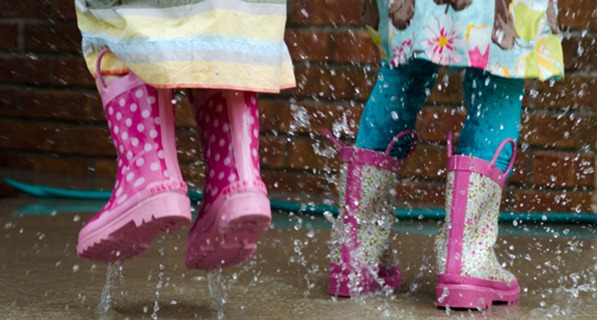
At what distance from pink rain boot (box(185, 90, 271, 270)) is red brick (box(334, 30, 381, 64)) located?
1449 mm

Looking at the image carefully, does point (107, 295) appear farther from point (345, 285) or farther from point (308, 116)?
point (308, 116)

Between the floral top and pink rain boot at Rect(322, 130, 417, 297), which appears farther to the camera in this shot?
pink rain boot at Rect(322, 130, 417, 297)

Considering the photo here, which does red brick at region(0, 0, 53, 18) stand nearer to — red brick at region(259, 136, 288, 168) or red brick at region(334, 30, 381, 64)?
red brick at region(259, 136, 288, 168)

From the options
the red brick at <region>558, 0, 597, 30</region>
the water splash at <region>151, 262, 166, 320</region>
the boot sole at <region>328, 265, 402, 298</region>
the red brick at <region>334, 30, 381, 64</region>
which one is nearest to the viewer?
the water splash at <region>151, 262, 166, 320</region>

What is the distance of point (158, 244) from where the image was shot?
2545 millimetres

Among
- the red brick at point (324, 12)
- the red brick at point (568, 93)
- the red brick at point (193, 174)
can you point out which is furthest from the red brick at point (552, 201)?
the red brick at point (193, 174)

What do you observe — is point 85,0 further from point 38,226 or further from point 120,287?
point 38,226

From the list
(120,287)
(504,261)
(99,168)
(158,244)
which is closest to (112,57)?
(120,287)

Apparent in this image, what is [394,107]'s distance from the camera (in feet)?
6.80

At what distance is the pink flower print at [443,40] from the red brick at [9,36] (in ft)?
6.39

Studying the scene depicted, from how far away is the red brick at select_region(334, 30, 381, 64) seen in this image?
10.3ft

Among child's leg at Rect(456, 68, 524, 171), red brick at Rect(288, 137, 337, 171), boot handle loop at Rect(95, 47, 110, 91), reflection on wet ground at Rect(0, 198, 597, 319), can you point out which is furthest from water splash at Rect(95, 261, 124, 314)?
red brick at Rect(288, 137, 337, 171)

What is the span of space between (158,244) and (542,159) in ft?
3.87

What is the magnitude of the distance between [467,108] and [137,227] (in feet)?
2.36
